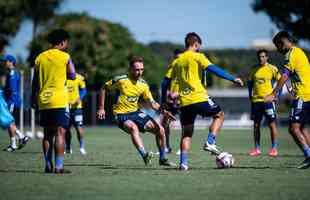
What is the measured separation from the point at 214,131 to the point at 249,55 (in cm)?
11309

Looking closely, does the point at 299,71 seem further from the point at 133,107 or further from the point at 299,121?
the point at 133,107

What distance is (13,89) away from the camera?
21.7 meters

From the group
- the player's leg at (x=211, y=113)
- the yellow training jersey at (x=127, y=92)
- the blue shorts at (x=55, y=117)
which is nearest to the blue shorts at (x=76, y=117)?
the yellow training jersey at (x=127, y=92)

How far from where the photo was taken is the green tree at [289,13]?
53250mm

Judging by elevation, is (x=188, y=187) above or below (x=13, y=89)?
below

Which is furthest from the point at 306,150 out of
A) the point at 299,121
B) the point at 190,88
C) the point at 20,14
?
the point at 20,14

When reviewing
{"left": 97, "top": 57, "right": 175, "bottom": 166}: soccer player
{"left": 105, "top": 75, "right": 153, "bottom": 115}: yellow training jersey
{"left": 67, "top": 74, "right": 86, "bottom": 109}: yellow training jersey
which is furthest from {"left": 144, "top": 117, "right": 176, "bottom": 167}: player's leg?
{"left": 67, "top": 74, "right": 86, "bottom": 109}: yellow training jersey

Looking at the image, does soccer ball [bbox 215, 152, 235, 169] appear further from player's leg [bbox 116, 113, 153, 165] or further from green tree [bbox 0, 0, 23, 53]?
green tree [bbox 0, 0, 23, 53]

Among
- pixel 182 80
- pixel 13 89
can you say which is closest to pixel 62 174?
pixel 182 80

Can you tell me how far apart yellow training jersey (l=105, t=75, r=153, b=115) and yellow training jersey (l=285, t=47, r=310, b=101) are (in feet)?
9.26

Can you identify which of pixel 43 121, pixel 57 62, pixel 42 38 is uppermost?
pixel 42 38

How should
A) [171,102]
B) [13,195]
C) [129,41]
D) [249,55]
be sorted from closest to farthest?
1. [13,195]
2. [171,102]
3. [129,41]
4. [249,55]

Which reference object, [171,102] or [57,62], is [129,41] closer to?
[171,102]

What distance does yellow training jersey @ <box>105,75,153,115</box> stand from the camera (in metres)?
15.4
